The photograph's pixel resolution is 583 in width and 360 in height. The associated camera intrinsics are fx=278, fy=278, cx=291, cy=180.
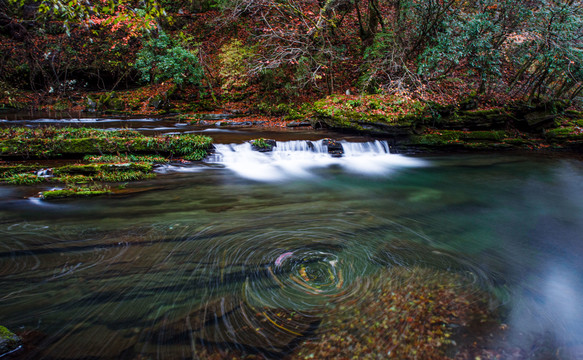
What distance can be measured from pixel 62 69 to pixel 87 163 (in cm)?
1459

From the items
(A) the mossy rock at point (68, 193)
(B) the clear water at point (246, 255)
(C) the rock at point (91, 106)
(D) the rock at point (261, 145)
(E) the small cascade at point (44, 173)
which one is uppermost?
(C) the rock at point (91, 106)

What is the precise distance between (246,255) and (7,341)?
2.38 metres

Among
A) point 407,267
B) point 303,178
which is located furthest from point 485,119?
point 407,267

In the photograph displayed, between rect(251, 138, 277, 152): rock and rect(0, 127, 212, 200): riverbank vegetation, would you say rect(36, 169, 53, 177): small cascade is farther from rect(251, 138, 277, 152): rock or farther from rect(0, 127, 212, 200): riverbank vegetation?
rect(251, 138, 277, 152): rock

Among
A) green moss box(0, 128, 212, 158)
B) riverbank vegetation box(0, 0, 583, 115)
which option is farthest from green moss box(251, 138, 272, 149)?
riverbank vegetation box(0, 0, 583, 115)

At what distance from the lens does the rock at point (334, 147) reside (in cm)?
1044

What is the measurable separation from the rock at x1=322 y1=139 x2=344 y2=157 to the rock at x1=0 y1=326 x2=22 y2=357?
921 cm

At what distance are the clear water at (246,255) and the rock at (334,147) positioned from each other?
2898 millimetres

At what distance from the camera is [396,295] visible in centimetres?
314

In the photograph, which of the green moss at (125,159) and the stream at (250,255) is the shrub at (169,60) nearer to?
the green moss at (125,159)

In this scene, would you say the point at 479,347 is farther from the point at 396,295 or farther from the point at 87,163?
the point at 87,163

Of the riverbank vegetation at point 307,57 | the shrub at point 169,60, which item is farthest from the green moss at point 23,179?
the shrub at point 169,60

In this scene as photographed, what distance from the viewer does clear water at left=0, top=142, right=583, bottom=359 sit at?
266cm

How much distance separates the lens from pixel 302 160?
9.98 meters
